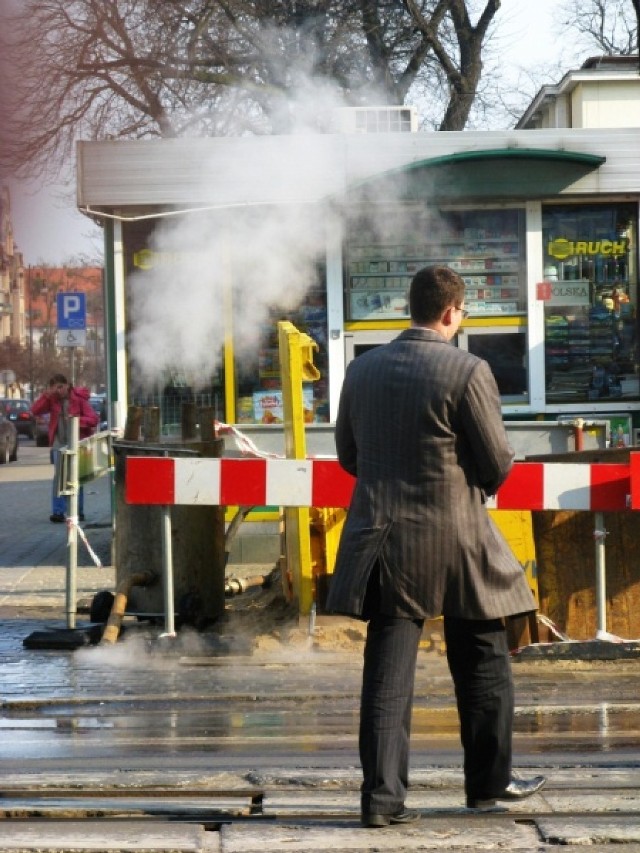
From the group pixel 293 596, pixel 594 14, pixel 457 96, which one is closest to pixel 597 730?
pixel 293 596

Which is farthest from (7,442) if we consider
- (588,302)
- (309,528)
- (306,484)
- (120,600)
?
(306,484)

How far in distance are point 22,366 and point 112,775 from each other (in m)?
72.0

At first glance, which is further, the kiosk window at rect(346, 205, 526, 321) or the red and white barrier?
the kiosk window at rect(346, 205, 526, 321)

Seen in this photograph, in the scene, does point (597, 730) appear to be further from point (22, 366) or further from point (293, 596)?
point (22, 366)

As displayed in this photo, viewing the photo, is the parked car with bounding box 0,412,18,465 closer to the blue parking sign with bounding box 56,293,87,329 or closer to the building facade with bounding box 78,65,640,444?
the blue parking sign with bounding box 56,293,87,329

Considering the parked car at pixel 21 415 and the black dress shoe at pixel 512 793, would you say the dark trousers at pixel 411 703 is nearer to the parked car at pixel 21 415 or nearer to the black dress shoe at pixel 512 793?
the black dress shoe at pixel 512 793

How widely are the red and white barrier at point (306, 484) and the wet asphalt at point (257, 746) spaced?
0.83 metres

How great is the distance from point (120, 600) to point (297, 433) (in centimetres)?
142

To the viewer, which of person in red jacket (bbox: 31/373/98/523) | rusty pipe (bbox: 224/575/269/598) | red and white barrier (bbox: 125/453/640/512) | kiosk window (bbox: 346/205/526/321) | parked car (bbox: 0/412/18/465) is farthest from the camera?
parked car (bbox: 0/412/18/465)

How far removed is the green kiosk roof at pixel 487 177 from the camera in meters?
12.8

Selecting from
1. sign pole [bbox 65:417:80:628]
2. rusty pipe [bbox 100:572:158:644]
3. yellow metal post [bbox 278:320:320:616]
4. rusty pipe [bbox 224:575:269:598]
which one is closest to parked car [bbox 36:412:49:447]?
rusty pipe [bbox 224:575:269:598]

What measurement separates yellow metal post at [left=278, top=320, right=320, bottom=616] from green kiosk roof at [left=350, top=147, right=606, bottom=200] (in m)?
Result: 4.26

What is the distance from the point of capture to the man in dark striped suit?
450cm

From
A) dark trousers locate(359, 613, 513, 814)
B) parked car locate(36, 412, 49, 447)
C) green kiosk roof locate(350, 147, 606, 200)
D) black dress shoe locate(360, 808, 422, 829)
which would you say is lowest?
parked car locate(36, 412, 49, 447)
